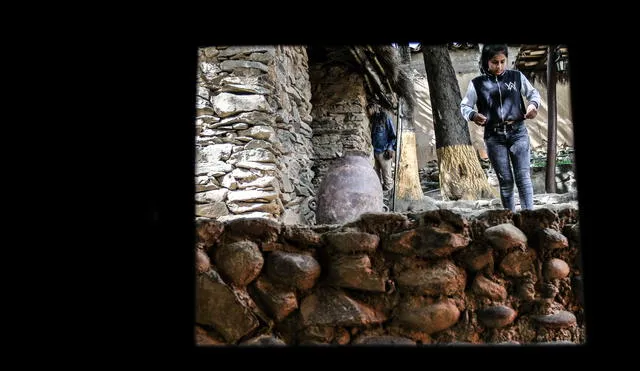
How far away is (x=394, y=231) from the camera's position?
1740 millimetres

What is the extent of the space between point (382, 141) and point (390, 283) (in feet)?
17.0

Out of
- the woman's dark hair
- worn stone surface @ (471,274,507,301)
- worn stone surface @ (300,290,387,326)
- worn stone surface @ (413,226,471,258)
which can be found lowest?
worn stone surface @ (300,290,387,326)

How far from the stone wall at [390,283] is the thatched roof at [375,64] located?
3.98 metres

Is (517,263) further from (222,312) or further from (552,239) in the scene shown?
(222,312)

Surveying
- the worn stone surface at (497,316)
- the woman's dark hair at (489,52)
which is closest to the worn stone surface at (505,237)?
the worn stone surface at (497,316)

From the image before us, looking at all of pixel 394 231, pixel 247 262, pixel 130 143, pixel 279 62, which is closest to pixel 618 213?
pixel 394 231

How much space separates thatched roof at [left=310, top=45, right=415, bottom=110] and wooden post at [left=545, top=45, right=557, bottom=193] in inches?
79.6

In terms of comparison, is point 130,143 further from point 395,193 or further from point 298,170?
point 395,193

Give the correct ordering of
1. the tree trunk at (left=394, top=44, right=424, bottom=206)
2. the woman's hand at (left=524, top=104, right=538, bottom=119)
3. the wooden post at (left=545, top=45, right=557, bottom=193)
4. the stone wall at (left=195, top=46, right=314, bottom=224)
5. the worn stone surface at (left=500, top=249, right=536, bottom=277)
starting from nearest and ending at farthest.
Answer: the worn stone surface at (left=500, top=249, right=536, bottom=277) → the woman's hand at (left=524, top=104, right=538, bottom=119) → the stone wall at (left=195, top=46, right=314, bottom=224) → the tree trunk at (left=394, top=44, right=424, bottom=206) → the wooden post at (left=545, top=45, right=557, bottom=193)

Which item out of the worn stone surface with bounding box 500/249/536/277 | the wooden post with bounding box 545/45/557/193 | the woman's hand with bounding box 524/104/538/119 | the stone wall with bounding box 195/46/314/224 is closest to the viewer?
the worn stone surface with bounding box 500/249/536/277

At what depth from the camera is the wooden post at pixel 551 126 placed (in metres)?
5.79

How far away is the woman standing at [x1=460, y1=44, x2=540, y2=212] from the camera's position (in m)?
2.66

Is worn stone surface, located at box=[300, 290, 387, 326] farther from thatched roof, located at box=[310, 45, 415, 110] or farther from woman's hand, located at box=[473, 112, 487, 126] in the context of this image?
thatched roof, located at box=[310, 45, 415, 110]

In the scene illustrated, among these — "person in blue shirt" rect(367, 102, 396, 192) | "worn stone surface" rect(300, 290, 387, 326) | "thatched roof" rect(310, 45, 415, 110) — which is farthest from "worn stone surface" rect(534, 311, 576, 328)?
"person in blue shirt" rect(367, 102, 396, 192)
